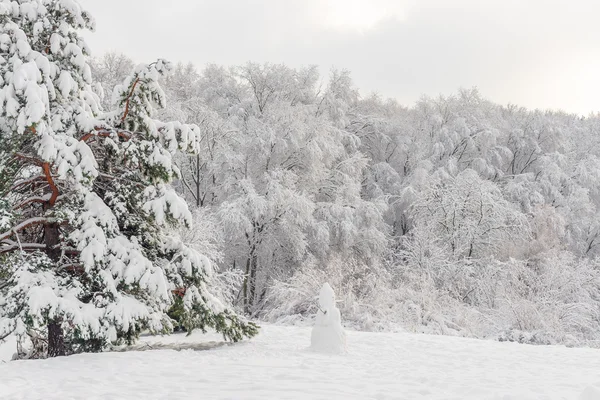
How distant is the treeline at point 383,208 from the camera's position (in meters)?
16.3

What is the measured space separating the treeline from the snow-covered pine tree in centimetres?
849

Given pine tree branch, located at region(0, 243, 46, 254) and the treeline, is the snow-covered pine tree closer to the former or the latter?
pine tree branch, located at region(0, 243, 46, 254)

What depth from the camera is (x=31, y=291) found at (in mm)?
6184

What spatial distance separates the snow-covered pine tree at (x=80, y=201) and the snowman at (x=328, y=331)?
5.45 feet

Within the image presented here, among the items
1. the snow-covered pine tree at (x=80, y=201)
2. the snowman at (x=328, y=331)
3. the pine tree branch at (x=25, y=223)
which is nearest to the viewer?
the snow-covered pine tree at (x=80, y=201)

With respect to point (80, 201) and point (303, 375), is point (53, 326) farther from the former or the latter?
point (303, 375)

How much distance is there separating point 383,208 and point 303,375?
16.6m

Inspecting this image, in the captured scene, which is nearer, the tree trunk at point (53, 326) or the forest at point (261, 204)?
the forest at point (261, 204)

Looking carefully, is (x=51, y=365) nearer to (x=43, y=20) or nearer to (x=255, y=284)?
(x=43, y=20)

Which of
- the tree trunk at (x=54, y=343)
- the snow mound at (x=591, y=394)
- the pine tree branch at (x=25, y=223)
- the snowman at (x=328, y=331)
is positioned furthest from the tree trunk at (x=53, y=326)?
the snow mound at (x=591, y=394)

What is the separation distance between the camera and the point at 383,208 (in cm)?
2223

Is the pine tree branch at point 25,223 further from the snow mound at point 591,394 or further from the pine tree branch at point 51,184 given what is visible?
the snow mound at point 591,394

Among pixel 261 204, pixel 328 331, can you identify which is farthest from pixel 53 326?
pixel 261 204

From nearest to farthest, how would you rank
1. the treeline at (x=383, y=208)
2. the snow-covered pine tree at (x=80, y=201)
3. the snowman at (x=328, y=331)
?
the snow-covered pine tree at (x=80, y=201) → the snowman at (x=328, y=331) → the treeline at (x=383, y=208)
